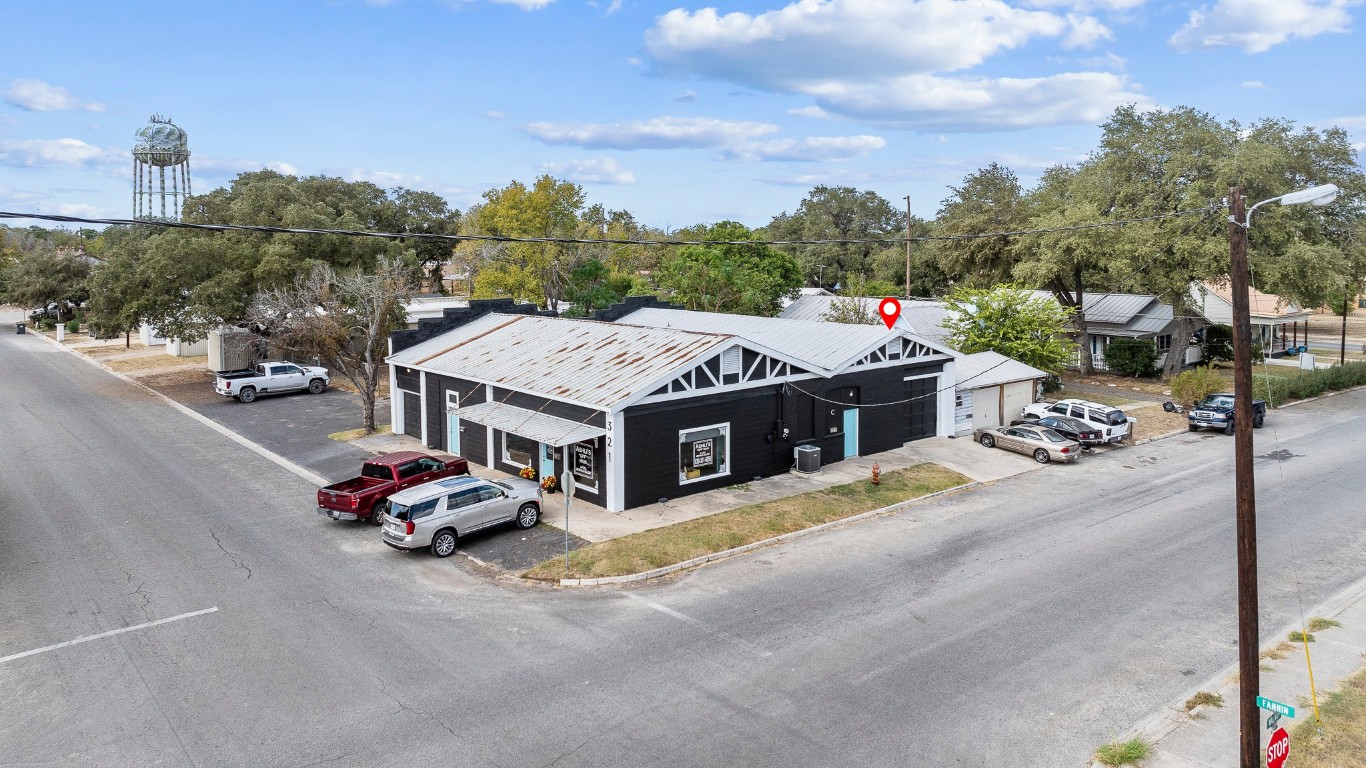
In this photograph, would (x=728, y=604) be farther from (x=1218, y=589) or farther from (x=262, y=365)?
(x=262, y=365)

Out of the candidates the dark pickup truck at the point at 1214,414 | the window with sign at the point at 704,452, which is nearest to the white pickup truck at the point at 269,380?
the window with sign at the point at 704,452

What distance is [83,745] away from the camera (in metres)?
12.1

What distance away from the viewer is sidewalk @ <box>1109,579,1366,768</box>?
38.6 ft

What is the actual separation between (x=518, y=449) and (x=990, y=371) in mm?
19184

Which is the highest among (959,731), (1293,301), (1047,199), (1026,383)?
(1047,199)

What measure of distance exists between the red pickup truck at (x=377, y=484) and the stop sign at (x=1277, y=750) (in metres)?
17.7

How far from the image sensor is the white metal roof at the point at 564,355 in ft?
80.8

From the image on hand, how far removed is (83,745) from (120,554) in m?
9.30

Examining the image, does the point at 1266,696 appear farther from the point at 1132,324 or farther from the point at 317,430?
the point at 1132,324

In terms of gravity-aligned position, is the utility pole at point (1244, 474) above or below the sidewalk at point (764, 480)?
above

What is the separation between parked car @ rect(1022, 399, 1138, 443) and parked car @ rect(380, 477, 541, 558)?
2164cm

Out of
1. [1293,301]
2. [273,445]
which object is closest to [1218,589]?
[273,445]

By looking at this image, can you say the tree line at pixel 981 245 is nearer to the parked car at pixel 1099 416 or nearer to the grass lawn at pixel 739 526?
the parked car at pixel 1099 416

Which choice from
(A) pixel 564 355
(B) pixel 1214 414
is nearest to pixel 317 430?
(A) pixel 564 355
